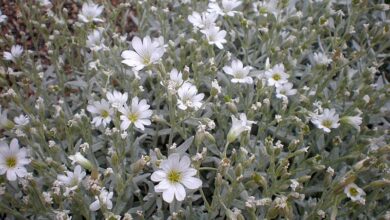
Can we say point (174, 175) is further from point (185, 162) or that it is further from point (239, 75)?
point (239, 75)

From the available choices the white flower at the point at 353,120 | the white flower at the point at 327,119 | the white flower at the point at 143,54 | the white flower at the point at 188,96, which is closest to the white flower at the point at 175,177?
the white flower at the point at 188,96

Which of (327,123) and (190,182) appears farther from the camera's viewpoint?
(327,123)

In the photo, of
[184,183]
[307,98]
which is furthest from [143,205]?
[307,98]

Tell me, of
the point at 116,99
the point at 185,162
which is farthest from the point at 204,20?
the point at 185,162

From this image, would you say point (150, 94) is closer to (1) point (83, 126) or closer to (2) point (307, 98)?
(1) point (83, 126)

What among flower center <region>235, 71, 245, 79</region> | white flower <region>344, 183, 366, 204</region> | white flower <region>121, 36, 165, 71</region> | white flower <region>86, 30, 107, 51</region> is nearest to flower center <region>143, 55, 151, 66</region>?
white flower <region>121, 36, 165, 71</region>

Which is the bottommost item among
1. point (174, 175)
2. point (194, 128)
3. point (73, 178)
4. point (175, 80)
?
point (194, 128)
